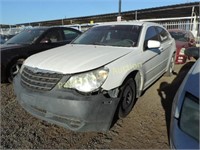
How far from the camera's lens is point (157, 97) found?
4961 mm

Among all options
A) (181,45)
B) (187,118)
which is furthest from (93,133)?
(181,45)

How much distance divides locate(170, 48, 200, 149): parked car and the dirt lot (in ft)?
3.59

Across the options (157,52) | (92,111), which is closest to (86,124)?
(92,111)

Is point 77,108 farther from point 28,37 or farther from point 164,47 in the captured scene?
point 28,37

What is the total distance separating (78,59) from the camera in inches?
143

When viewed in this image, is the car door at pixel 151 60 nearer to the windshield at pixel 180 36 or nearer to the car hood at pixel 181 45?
the car hood at pixel 181 45

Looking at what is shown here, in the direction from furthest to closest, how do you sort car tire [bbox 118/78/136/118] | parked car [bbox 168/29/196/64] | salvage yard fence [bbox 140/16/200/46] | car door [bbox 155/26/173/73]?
1. salvage yard fence [bbox 140/16/200/46]
2. parked car [bbox 168/29/196/64]
3. car door [bbox 155/26/173/73]
4. car tire [bbox 118/78/136/118]

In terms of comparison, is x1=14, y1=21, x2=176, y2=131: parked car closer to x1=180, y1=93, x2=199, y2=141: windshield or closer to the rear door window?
x1=180, y1=93, x2=199, y2=141: windshield

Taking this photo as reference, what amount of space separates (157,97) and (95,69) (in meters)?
2.10

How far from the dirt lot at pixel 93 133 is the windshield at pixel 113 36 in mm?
1209

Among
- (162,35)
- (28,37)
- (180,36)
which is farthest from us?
(180,36)

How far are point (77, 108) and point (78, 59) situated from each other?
0.87 meters

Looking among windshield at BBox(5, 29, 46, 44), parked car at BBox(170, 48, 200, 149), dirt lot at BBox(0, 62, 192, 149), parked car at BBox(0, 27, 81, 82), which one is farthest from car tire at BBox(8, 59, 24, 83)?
parked car at BBox(170, 48, 200, 149)

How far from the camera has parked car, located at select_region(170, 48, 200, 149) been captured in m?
1.97
